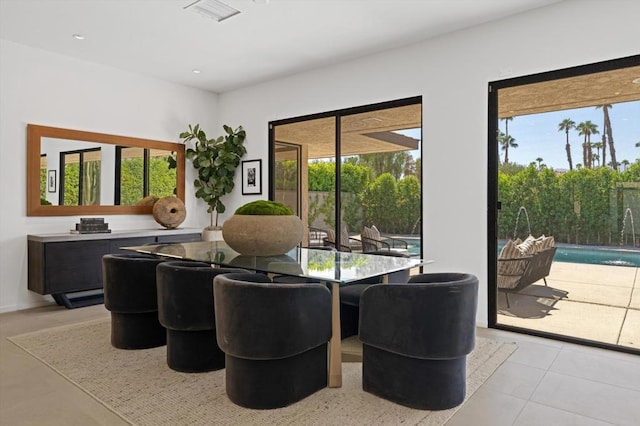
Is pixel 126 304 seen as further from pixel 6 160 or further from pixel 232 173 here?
pixel 232 173

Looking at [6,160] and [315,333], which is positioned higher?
[6,160]

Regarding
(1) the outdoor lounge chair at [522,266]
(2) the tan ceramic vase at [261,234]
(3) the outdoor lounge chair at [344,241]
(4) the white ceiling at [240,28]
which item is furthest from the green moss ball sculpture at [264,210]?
(1) the outdoor lounge chair at [522,266]

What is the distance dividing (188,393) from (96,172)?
388 centimetres

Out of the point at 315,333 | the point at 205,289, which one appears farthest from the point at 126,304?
the point at 315,333

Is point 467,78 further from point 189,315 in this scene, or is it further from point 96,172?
point 96,172

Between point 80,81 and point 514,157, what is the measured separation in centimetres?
499

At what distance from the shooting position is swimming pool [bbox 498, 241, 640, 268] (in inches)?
135

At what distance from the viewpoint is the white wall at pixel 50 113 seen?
15.1ft

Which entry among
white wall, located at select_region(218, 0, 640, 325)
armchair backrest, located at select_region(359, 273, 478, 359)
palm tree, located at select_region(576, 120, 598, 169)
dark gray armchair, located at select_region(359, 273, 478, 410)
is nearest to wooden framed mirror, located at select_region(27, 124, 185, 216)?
white wall, located at select_region(218, 0, 640, 325)

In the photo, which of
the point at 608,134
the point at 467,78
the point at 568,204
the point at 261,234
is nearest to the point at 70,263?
the point at 261,234

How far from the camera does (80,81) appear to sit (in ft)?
17.0

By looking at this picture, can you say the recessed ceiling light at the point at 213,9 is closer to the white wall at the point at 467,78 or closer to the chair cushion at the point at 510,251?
the white wall at the point at 467,78

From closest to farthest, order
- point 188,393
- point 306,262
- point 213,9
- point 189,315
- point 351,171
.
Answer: point 188,393, point 189,315, point 306,262, point 213,9, point 351,171

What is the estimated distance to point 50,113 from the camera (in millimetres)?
4926
